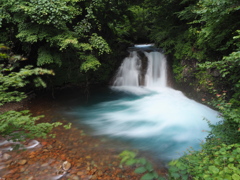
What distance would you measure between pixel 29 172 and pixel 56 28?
5548 millimetres

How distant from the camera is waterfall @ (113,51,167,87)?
35.8 ft

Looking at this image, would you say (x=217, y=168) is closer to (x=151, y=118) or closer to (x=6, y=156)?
(x=6, y=156)

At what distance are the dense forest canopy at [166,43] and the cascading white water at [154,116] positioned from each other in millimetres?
964

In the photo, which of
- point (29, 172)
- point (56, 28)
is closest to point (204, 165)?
point (29, 172)

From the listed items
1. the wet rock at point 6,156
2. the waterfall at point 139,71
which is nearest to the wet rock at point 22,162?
the wet rock at point 6,156

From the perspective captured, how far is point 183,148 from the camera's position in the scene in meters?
4.62

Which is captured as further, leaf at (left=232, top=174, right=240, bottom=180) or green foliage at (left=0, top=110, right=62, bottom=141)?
green foliage at (left=0, top=110, right=62, bottom=141)

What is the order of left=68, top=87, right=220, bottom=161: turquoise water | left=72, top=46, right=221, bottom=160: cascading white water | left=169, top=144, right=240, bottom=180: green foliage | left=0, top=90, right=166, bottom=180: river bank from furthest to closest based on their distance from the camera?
left=72, top=46, right=221, bottom=160: cascading white water < left=68, top=87, right=220, bottom=161: turquoise water < left=0, top=90, right=166, bottom=180: river bank < left=169, top=144, right=240, bottom=180: green foliage

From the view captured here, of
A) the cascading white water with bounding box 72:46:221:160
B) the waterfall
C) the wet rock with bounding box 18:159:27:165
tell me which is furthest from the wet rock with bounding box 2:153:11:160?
the waterfall

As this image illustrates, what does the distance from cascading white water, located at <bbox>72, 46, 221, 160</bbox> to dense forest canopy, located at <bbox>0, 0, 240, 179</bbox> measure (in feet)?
3.16

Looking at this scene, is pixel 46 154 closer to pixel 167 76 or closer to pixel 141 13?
pixel 167 76

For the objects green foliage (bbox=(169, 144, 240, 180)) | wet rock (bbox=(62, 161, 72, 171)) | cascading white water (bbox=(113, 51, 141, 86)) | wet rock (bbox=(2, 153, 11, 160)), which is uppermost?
cascading white water (bbox=(113, 51, 141, 86))

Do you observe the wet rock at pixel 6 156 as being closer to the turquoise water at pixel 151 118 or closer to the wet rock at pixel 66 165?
the wet rock at pixel 66 165

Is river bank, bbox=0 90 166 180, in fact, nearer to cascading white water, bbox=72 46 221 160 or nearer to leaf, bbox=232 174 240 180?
cascading white water, bbox=72 46 221 160
